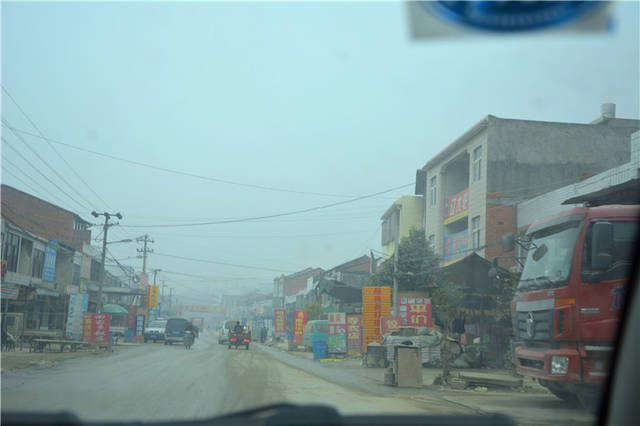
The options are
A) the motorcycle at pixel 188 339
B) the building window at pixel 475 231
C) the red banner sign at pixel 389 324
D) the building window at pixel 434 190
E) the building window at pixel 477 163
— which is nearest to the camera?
the red banner sign at pixel 389 324

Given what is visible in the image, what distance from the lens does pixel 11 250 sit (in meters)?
28.4

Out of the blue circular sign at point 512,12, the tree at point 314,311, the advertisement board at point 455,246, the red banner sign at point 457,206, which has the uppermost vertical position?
the red banner sign at point 457,206

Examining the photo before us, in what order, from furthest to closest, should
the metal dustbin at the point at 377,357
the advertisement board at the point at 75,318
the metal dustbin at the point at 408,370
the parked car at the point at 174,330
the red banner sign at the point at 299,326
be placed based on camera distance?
the parked car at the point at 174,330 < the red banner sign at the point at 299,326 < the advertisement board at the point at 75,318 < the metal dustbin at the point at 377,357 < the metal dustbin at the point at 408,370

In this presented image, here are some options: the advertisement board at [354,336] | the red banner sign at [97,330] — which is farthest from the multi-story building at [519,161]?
the red banner sign at [97,330]

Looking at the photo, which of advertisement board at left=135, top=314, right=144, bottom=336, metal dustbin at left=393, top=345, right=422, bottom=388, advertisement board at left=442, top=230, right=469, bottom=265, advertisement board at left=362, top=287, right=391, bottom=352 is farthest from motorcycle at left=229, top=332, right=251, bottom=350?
metal dustbin at left=393, top=345, right=422, bottom=388

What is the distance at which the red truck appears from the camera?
8664 mm

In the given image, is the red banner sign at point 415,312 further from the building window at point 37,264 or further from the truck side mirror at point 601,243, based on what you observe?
the building window at point 37,264

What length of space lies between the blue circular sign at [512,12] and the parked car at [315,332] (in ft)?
90.1

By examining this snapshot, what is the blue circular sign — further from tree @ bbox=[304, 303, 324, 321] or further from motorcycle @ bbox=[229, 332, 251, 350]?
tree @ bbox=[304, 303, 324, 321]

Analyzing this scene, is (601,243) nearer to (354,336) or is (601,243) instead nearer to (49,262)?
(354,336)

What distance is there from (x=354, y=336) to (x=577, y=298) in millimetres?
19980

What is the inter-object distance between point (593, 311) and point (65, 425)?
26.3ft

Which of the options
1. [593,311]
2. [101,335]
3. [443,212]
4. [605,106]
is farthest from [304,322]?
[593,311]

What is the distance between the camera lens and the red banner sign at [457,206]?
3069 cm
